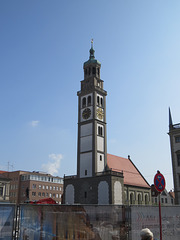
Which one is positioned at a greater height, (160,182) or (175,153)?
(175,153)

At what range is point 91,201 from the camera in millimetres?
45562

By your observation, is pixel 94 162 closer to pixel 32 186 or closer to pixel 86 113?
pixel 86 113

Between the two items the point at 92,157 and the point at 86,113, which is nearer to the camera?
the point at 92,157

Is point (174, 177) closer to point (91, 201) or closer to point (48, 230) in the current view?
point (91, 201)

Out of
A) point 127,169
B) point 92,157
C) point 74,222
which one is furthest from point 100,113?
point 74,222

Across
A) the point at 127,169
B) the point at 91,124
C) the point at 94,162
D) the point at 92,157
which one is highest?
the point at 91,124

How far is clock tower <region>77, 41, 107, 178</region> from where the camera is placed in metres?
47.8

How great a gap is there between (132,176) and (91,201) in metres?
13.9

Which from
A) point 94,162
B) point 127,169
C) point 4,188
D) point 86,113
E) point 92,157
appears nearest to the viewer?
point 94,162

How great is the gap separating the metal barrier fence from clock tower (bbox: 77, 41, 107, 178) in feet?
112

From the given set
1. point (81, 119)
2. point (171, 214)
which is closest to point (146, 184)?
point (81, 119)

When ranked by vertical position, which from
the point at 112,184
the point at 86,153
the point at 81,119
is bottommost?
the point at 112,184

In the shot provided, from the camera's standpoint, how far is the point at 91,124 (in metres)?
50.0

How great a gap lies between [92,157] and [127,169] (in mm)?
12903
